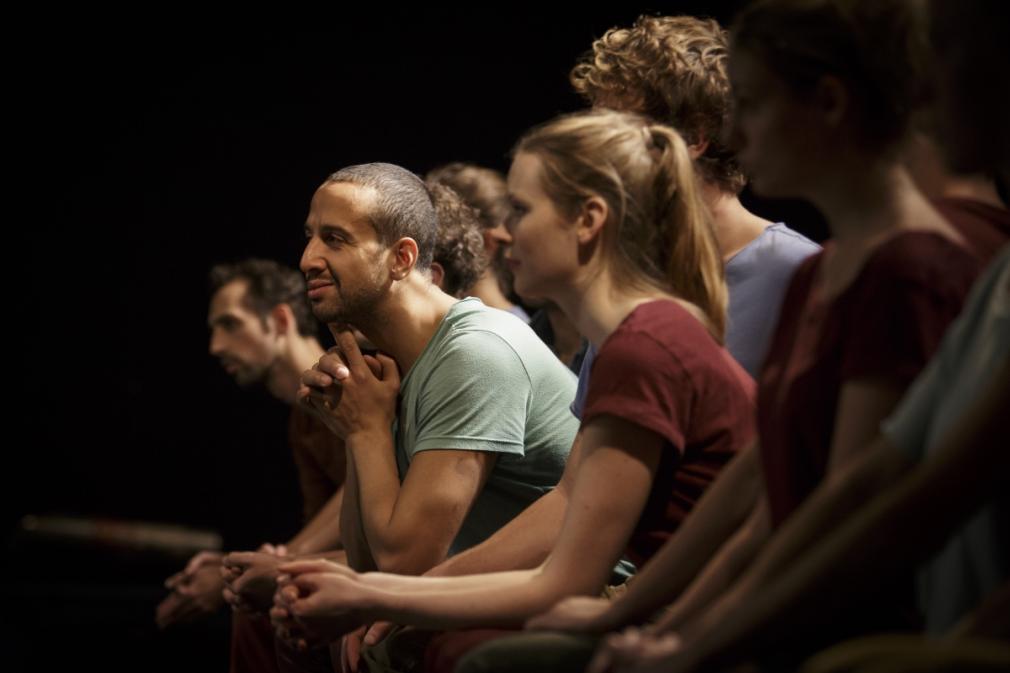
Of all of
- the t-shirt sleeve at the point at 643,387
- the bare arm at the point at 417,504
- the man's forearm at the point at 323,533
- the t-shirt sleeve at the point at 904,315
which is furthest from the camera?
the man's forearm at the point at 323,533

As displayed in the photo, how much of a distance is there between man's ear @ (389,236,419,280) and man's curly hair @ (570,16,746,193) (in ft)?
1.47

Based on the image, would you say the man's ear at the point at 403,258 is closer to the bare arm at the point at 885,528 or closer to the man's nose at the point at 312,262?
the man's nose at the point at 312,262

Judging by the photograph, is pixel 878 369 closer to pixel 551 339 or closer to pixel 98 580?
pixel 551 339

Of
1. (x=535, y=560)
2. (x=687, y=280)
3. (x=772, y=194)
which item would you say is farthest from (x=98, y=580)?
(x=772, y=194)

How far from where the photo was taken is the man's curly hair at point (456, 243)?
120 inches

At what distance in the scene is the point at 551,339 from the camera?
3.42 metres

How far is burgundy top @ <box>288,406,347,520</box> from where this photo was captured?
3.68 meters

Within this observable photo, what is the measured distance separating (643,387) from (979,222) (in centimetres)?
43

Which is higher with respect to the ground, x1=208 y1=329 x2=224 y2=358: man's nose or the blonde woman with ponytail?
the blonde woman with ponytail

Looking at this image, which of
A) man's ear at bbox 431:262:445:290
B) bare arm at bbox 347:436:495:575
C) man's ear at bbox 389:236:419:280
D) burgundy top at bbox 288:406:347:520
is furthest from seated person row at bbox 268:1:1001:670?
burgundy top at bbox 288:406:347:520

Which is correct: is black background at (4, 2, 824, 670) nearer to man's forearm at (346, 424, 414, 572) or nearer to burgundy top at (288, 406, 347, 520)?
burgundy top at (288, 406, 347, 520)

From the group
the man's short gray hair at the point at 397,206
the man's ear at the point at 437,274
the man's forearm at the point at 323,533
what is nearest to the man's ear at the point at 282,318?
the man's forearm at the point at 323,533

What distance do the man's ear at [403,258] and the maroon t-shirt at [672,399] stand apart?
0.93 meters

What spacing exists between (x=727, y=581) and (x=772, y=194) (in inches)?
15.7
